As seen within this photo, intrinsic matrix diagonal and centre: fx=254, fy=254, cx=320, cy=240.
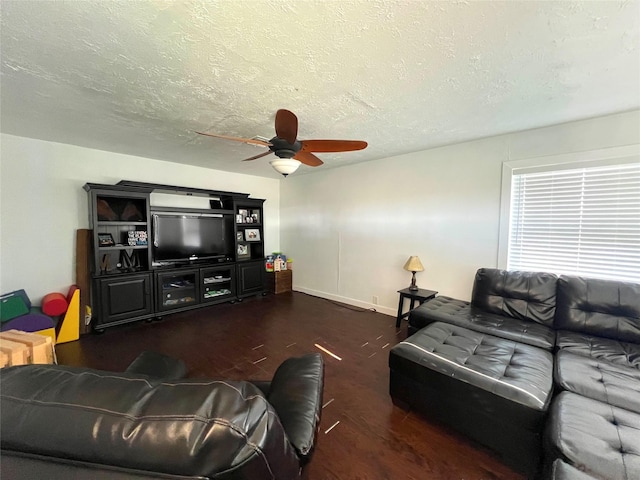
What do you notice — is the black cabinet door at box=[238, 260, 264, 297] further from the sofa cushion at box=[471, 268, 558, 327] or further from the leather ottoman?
the sofa cushion at box=[471, 268, 558, 327]

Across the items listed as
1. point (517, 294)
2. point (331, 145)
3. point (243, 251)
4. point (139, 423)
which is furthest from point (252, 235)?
point (139, 423)

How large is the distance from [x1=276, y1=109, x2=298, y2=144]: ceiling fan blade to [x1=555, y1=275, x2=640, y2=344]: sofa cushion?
9.21 ft

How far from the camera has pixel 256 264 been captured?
16.0 ft

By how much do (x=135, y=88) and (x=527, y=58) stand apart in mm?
2715

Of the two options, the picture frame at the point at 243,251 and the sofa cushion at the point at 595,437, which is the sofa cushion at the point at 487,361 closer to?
the sofa cushion at the point at 595,437

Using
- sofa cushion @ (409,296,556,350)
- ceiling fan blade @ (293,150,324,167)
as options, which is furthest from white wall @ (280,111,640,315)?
ceiling fan blade @ (293,150,324,167)

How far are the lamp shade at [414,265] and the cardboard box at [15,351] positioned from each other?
3.77 m

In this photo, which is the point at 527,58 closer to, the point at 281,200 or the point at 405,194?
the point at 405,194

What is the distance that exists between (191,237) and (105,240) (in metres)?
1.09

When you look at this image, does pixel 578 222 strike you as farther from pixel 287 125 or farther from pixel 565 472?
pixel 287 125

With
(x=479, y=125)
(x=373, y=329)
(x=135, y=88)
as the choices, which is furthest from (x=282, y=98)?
(x=373, y=329)

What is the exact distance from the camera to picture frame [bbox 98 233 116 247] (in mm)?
3422

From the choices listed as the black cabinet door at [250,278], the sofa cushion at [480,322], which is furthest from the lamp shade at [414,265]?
the black cabinet door at [250,278]

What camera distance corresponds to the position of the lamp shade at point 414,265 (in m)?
3.45
